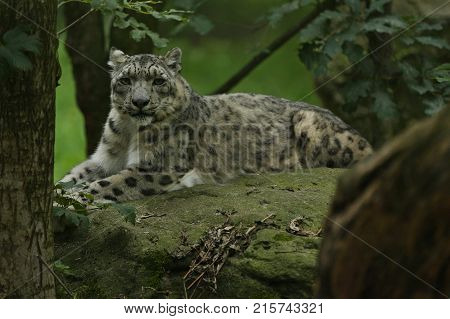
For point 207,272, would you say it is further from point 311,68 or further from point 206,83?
point 206,83

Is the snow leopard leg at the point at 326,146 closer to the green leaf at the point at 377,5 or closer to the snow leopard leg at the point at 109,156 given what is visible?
the green leaf at the point at 377,5

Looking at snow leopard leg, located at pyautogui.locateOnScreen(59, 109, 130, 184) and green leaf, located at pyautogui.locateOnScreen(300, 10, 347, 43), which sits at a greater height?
green leaf, located at pyautogui.locateOnScreen(300, 10, 347, 43)

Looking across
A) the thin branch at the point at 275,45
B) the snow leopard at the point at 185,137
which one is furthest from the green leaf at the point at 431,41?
the thin branch at the point at 275,45

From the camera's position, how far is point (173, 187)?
26.1ft

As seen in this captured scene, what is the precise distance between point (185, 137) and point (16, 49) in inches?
145

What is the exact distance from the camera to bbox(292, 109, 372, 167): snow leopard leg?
9.04 metres

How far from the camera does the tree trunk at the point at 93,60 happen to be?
400 inches

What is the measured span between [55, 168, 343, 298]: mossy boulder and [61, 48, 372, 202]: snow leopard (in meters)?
0.76

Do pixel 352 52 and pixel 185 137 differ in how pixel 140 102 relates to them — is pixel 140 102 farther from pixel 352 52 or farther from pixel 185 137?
pixel 352 52

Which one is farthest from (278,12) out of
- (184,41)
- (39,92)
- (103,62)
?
(184,41)

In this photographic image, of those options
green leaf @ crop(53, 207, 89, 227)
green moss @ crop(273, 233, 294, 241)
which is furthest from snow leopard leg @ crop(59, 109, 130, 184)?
green moss @ crop(273, 233, 294, 241)

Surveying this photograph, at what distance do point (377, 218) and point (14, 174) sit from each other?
8.46 ft

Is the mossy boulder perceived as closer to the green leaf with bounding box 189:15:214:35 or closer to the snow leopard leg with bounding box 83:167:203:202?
the snow leopard leg with bounding box 83:167:203:202

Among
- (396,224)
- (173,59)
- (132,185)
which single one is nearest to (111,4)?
(132,185)
